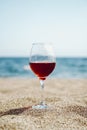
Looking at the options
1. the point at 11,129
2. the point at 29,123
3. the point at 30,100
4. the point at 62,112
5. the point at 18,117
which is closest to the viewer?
the point at 11,129

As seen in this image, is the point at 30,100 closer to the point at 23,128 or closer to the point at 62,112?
the point at 62,112

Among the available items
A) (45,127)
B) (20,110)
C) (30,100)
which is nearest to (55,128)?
(45,127)

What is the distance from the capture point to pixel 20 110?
344 cm

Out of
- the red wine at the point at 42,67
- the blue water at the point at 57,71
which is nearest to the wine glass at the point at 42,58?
the red wine at the point at 42,67

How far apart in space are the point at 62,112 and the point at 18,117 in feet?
1.81

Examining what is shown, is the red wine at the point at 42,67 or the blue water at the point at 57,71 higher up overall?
the red wine at the point at 42,67

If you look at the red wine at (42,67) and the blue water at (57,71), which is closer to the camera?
the red wine at (42,67)

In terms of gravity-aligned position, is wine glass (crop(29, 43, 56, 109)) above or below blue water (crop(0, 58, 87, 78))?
above

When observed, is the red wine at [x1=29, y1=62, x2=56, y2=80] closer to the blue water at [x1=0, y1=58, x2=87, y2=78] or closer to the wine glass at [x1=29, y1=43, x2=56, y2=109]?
the wine glass at [x1=29, y1=43, x2=56, y2=109]

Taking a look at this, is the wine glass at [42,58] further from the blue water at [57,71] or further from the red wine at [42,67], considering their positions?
the blue water at [57,71]

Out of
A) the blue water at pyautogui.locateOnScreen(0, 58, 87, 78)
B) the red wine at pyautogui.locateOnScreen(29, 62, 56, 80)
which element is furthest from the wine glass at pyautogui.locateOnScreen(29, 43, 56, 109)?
the blue water at pyautogui.locateOnScreen(0, 58, 87, 78)

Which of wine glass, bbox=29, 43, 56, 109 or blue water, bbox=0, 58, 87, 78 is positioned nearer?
wine glass, bbox=29, 43, 56, 109

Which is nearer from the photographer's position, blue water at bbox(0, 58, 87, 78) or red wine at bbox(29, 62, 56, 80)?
red wine at bbox(29, 62, 56, 80)

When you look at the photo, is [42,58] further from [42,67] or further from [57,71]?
[57,71]
